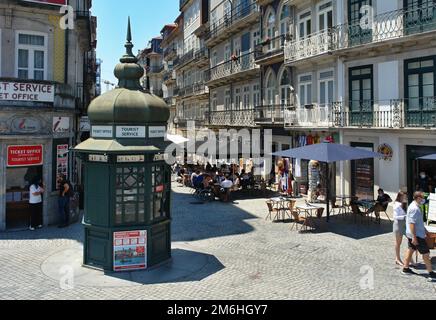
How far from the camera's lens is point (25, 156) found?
14.2 meters

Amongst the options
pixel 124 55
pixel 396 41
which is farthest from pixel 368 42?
pixel 124 55

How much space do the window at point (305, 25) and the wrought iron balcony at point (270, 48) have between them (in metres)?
1.20

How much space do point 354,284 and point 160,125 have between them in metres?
5.72

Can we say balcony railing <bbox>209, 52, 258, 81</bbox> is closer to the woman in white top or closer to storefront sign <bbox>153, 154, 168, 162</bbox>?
storefront sign <bbox>153, 154, 168, 162</bbox>

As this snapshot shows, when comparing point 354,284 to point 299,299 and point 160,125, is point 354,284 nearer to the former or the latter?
point 299,299

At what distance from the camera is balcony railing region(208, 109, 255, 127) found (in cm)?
2931

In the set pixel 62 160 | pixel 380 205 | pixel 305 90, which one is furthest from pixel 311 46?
pixel 62 160

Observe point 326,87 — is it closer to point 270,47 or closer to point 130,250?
point 270,47

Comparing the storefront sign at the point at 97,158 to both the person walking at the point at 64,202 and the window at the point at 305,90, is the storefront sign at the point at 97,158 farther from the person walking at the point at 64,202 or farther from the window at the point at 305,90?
the window at the point at 305,90

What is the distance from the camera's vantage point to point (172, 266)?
9828mm

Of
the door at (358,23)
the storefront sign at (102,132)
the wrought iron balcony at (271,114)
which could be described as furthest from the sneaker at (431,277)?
the wrought iron balcony at (271,114)

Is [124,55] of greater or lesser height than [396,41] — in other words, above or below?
below

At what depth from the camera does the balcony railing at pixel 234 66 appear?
29.5m

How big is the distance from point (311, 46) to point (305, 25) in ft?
6.21
